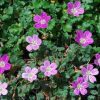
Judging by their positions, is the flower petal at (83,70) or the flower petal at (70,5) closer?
the flower petal at (83,70)

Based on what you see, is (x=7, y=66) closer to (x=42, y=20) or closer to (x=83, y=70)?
(x=42, y=20)

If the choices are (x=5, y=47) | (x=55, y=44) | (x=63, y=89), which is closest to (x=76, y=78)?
(x=63, y=89)

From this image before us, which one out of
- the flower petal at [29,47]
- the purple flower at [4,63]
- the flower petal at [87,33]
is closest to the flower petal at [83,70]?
the flower petal at [87,33]

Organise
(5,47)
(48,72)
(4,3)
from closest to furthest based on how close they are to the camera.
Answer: (48,72) < (5,47) < (4,3)

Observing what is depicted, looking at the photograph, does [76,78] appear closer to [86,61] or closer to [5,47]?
[86,61]

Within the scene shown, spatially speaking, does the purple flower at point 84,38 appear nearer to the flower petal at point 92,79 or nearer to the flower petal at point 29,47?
the flower petal at point 92,79

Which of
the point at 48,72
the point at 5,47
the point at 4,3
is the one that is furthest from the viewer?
the point at 4,3

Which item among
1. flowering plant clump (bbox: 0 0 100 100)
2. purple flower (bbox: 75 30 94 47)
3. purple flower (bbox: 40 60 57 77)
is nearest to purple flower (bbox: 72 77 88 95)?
flowering plant clump (bbox: 0 0 100 100)
